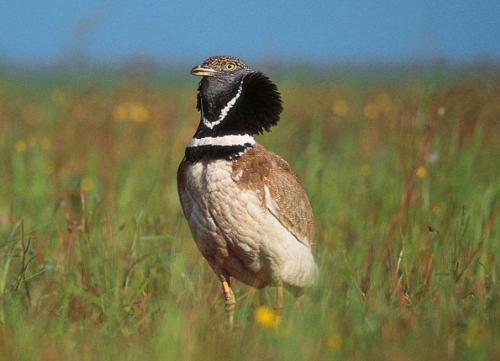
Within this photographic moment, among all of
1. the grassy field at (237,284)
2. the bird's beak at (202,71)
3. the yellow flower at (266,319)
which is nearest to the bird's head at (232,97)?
the bird's beak at (202,71)

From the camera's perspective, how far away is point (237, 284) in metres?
5.16

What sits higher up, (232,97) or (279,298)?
(232,97)

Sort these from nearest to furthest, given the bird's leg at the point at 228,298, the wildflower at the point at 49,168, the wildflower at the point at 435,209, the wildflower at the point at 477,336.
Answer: the wildflower at the point at 477,336 < the bird's leg at the point at 228,298 < the wildflower at the point at 435,209 < the wildflower at the point at 49,168

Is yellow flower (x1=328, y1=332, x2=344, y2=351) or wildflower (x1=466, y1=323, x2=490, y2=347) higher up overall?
wildflower (x1=466, y1=323, x2=490, y2=347)

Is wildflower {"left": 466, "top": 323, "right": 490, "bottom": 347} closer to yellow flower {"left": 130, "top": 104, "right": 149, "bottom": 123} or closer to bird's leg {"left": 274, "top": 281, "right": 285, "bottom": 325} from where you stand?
bird's leg {"left": 274, "top": 281, "right": 285, "bottom": 325}

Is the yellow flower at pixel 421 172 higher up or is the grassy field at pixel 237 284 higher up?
the yellow flower at pixel 421 172

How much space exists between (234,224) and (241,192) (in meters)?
0.16

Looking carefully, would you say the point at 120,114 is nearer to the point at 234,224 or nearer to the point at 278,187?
the point at 278,187

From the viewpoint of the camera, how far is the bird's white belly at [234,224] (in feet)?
13.4

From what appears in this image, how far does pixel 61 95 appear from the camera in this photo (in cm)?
947

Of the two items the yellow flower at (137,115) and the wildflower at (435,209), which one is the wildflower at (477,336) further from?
the yellow flower at (137,115)

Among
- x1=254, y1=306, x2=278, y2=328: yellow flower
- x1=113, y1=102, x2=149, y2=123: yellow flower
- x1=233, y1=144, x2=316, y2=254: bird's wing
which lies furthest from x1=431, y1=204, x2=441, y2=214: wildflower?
x1=113, y1=102, x2=149, y2=123: yellow flower

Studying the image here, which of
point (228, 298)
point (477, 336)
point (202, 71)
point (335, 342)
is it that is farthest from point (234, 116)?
point (477, 336)

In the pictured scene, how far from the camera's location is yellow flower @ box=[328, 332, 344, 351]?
10.6ft
